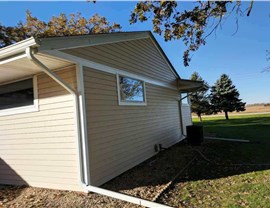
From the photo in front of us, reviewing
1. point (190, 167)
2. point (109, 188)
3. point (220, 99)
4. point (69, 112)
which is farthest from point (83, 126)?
point (220, 99)

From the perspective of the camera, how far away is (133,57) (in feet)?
23.9

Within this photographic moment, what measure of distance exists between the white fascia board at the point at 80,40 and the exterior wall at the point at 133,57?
12cm

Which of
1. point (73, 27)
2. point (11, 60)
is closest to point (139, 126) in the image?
point (11, 60)

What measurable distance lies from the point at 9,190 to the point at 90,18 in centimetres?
1723

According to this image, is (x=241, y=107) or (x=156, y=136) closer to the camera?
(x=156, y=136)

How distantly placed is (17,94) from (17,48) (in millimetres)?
2069

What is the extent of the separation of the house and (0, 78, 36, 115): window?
0.02 m

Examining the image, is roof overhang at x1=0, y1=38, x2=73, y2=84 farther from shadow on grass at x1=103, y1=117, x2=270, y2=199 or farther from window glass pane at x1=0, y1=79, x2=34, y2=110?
shadow on grass at x1=103, y1=117, x2=270, y2=199

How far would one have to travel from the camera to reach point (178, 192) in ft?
14.6

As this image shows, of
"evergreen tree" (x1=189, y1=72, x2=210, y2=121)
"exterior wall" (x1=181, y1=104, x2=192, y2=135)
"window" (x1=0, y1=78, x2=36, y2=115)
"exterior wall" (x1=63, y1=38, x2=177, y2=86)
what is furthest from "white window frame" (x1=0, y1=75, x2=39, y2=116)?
"evergreen tree" (x1=189, y1=72, x2=210, y2=121)

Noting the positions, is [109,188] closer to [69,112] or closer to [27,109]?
[69,112]

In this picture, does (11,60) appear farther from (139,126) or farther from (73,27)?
(73,27)

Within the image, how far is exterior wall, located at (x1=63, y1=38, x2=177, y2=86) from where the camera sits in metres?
5.25

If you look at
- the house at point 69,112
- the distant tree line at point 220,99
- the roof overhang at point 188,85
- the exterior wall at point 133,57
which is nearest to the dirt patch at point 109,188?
the house at point 69,112
